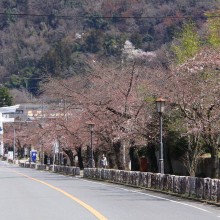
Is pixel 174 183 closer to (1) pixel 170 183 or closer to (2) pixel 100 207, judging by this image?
(1) pixel 170 183

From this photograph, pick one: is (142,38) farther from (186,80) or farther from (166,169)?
(186,80)

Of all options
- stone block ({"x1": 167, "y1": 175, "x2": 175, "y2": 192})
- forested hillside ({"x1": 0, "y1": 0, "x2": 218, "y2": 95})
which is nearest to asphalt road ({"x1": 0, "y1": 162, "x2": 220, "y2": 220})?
stone block ({"x1": 167, "y1": 175, "x2": 175, "y2": 192})

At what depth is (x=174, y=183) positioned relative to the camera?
3052 centimetres

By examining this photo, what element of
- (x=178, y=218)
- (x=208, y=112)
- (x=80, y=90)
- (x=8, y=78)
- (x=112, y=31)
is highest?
(x=112, y=31)

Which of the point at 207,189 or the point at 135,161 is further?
the point at 135,161

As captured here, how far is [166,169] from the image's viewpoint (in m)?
52.6

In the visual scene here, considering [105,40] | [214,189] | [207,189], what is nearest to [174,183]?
[207,189]

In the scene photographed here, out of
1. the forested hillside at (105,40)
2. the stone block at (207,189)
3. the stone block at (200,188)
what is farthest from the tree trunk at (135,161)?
the forested hillside at (105,40)

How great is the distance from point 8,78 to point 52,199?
15854cm

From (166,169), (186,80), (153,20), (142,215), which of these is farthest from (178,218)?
(153,20)

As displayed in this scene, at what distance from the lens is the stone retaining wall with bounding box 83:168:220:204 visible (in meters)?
25.8

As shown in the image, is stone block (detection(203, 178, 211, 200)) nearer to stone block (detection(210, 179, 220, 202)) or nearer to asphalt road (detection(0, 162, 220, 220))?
stone block (detection(210, 179, 220, 202))

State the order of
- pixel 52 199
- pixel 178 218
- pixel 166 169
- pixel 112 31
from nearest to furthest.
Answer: pixel 178 218
pixel 52 199
pixel 166 169
pixel 112 31

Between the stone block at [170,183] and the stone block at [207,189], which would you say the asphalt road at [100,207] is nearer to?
the stone block at [207,189]
